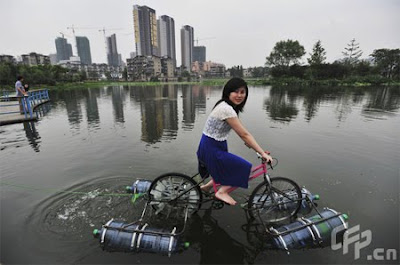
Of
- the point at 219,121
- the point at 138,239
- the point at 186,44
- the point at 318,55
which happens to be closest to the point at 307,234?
the point at 219,121

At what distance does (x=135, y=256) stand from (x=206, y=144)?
1.94m

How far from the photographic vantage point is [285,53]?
7612 cm

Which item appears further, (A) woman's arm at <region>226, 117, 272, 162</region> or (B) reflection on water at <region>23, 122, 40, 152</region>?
(B) reflection on water at <region>23, 122, 40, 152</region>

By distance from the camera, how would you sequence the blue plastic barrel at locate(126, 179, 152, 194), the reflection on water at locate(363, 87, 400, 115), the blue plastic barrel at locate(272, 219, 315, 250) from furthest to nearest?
1. the reflection on water at locate(363, 87, 400, 115)
2. the blue plastic barrel at locate(126, 179, 152, 194)
3. the blue plastic barrel at locate(272, 219, 315, 250)

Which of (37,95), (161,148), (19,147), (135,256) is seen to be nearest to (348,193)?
(135,256)

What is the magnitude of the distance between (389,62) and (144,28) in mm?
142300

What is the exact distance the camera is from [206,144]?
125 inches

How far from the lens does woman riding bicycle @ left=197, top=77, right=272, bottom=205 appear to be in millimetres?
2906

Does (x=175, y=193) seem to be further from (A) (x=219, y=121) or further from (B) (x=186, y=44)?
(B) (x=186, y=44)

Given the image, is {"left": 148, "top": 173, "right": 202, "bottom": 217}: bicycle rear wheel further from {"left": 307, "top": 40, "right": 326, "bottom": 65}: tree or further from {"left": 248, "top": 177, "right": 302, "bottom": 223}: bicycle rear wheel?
{"left": 307, "top": 40, "right": 326, "bottom": 65}: tree

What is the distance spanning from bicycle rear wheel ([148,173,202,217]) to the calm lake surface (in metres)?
0.40

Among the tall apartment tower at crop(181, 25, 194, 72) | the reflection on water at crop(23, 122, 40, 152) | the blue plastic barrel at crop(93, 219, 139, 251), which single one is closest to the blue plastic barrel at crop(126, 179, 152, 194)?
the blue plastic barrel at crop(93, 219, 139, 251)

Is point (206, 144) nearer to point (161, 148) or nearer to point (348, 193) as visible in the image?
point (348, 193)

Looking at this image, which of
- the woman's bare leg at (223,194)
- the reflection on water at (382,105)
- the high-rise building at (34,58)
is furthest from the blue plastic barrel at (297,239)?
the high-rise building at (34,58)
